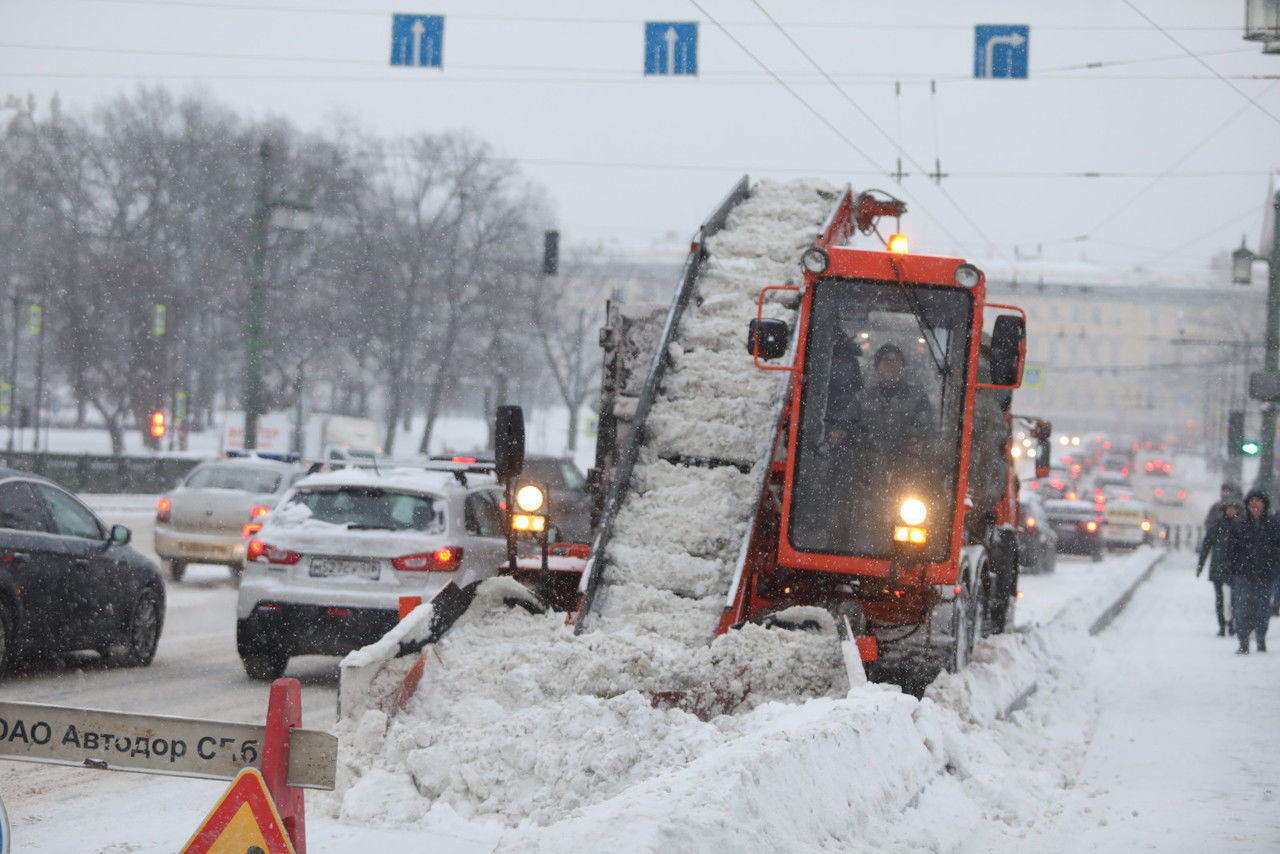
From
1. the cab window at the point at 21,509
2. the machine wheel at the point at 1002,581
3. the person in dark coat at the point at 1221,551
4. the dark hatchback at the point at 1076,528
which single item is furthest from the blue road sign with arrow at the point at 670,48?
the dark hatchback at the point at 1076,528

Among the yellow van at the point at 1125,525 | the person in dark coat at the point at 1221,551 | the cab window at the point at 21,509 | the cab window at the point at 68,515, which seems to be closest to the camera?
the cab window at the point at 21,509

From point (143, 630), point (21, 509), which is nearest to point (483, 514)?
point (143, 630)

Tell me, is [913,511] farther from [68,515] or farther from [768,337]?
[68,515]

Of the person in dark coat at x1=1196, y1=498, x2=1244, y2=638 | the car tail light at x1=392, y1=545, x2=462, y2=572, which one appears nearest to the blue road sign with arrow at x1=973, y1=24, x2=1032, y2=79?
the person in dark coat at x1=1196, y1=498, x2=1244, y2=638

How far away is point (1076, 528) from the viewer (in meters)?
38.1

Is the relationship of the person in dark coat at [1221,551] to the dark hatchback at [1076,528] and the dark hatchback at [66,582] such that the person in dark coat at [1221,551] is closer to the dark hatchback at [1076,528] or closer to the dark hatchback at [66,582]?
the dark hatchback at [66,582]

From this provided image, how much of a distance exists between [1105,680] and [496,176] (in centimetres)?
4167

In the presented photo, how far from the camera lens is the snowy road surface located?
20.1ft

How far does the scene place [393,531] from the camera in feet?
37.2

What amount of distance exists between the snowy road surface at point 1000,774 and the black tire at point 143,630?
7.0 inches

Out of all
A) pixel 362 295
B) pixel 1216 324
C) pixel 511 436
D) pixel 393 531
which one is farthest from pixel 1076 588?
pixel 1216 324

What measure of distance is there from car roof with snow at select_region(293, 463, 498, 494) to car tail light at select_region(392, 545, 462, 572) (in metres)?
0.55

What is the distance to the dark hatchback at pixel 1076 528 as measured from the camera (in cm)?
3797

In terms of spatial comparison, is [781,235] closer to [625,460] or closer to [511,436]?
[625,460]
